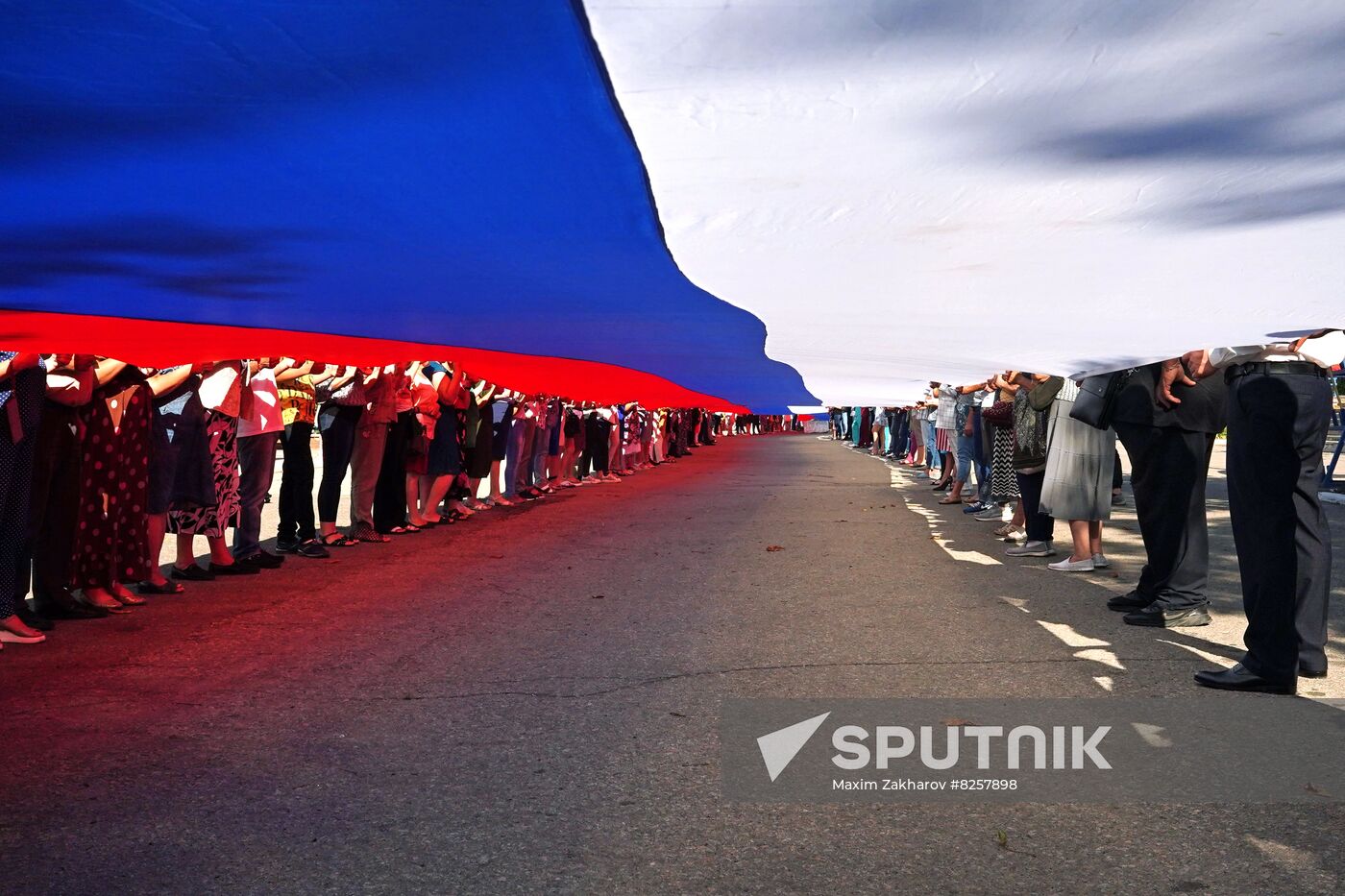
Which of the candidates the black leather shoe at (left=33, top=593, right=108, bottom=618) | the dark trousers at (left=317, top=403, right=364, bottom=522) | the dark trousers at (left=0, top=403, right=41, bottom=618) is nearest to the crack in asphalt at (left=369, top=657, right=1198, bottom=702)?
the dark trousers at (left=0, top=403, right=41, bottom=618)

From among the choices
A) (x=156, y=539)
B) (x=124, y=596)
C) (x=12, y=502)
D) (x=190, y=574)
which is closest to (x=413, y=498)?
(x=190, y=574)

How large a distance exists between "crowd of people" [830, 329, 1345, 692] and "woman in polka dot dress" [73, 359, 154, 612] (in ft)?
20.5

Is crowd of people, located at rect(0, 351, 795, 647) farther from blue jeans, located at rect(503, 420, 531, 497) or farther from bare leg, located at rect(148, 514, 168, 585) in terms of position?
blue jeans, located at rect(503, 420, 531, 497)

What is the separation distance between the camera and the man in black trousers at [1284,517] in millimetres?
5379

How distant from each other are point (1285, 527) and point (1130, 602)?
2225mm

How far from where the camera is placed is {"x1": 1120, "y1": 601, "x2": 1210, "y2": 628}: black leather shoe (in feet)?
23.1

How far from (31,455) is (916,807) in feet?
17.1

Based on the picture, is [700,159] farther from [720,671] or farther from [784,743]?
[720,671]

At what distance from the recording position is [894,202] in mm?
4324

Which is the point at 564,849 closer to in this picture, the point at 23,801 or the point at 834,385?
the point at 23,801

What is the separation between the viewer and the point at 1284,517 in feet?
17.8

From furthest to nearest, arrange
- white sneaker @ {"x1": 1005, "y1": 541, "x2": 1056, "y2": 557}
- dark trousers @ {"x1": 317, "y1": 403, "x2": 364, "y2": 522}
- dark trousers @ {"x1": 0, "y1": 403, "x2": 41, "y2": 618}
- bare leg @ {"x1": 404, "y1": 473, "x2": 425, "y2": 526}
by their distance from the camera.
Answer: bare leg @ {"x1": 404, "y1": 473, "x2": 425, "y2": 526}
dark trousers @ {"x1": 317, "y1": 403, "x2": 364, "y2": 522}
white sneaker @ {"x1": 1005, "y1": 541, "x2": 1056, "y2": 557}
dark trousers @ {"x1": 0, "y1": 403, "x2": 41, "y2": 618}

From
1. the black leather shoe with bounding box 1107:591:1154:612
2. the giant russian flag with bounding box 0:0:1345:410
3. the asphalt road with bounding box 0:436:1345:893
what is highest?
the giant russian flag with bounding box 0:0:1345:410

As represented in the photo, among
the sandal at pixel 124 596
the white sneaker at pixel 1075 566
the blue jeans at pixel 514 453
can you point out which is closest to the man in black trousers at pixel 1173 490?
the white sneaker at pixel 1075 566
